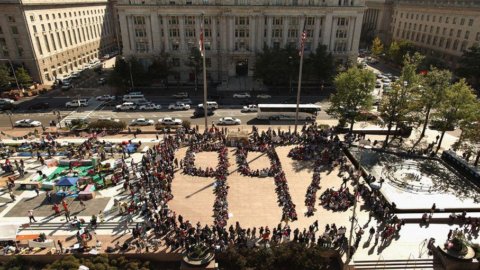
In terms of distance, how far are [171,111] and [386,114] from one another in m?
39.8

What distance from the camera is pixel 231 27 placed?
83500mm

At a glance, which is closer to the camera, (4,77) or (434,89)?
(434,89)

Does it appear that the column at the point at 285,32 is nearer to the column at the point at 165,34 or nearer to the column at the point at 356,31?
the column at the point at 356,31

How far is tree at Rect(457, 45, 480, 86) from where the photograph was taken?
78.8 m

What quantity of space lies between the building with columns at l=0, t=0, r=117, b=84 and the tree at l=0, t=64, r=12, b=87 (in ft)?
26.2

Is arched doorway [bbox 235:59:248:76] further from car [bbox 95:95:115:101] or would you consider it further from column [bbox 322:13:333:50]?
car [bbox 95:95:115:101]

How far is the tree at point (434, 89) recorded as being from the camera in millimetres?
48938

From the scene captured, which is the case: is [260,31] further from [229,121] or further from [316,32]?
[229,121]

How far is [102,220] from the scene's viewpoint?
34594 mm

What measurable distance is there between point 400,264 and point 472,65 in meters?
69.4

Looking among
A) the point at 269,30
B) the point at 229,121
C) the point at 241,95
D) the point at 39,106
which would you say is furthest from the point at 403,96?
the point at 39,106

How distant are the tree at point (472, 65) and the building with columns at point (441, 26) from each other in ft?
31.7

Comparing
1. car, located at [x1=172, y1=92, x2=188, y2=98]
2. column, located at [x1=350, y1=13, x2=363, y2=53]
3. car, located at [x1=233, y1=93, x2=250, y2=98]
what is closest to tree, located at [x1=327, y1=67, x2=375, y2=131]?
car, located at [x1=233, y1=93, x2=250, y2=98]

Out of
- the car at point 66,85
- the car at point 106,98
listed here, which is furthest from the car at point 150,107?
the car at point 66,85
